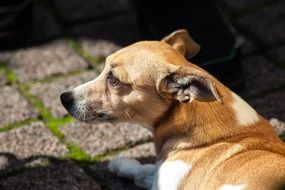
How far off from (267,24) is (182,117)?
8.43 feet

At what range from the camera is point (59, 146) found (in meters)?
4.41

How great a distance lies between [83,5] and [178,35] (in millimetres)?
2412

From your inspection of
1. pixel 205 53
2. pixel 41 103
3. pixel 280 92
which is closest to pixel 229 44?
pixel 205 53

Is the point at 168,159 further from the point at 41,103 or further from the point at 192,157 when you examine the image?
the point at 41,103

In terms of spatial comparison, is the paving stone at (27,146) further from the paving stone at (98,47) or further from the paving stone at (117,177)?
the paving stone at (98,47)

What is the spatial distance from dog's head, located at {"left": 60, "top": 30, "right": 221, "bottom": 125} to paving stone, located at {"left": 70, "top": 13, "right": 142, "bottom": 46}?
1.89m

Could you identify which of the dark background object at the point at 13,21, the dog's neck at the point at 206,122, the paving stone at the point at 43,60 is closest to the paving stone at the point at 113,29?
the paving stone at the point at 43,60

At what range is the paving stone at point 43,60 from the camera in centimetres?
522

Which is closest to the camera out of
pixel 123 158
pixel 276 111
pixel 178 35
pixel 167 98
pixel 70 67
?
pixel 167 98

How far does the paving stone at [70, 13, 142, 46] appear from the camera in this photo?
18.6ft

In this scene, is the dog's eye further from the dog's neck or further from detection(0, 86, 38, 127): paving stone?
detection(0, 86, 38, 127): paving stone

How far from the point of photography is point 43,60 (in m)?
5.38

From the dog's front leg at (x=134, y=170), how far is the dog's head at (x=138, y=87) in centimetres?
50

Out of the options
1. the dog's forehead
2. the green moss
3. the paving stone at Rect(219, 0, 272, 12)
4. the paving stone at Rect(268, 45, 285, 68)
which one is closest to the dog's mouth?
the dog's forehead
